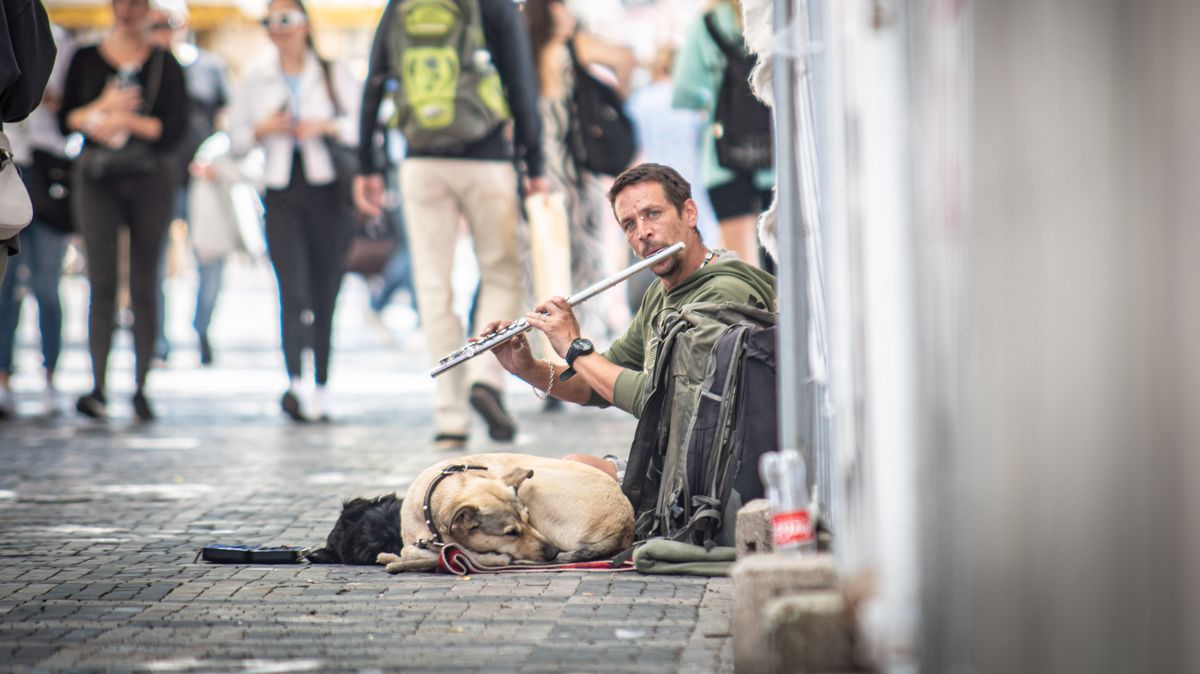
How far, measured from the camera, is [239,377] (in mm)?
12836

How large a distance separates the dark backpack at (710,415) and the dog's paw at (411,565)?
0.65m

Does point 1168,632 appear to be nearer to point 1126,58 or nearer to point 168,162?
point 1126,58

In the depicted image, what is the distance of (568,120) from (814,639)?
7.17 meters

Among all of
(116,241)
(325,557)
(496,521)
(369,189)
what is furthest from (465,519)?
(116,241)

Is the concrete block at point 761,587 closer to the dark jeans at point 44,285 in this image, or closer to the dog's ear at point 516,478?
the dog's ear at point 516,478

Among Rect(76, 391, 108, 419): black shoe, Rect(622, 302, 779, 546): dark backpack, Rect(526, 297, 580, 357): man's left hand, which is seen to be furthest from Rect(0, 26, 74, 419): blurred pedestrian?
Rect(622, 302, 779, 546): dark backpack

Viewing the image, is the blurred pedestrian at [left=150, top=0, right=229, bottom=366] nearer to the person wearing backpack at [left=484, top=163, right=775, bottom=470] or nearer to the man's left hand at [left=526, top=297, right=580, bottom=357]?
the person wearing backpack at [left=484, top=163, right=775, bottom=470]

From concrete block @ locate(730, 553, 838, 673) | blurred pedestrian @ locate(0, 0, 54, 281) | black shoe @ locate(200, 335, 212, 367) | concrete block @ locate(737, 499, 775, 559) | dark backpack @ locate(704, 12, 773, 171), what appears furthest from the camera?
black shoe @ locate(200, 335, 212, 367)

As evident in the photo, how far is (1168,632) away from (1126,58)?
2.82ft

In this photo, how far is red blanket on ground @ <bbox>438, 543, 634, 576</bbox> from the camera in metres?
5.13

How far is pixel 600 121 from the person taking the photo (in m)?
10.2

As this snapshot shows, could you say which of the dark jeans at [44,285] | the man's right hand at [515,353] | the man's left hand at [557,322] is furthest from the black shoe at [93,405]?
the man's left hand at [557,322]

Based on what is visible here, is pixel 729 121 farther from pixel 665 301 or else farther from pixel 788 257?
pixel 788 257

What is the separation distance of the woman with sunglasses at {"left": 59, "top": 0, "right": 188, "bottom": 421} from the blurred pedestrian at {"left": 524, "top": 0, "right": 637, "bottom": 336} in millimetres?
2028
